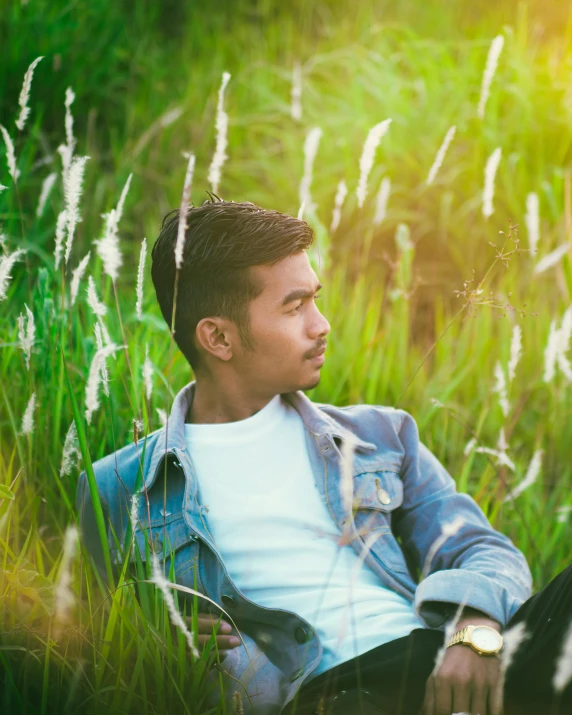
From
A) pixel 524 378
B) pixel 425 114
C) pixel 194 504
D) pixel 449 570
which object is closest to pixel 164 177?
pixel 425 114

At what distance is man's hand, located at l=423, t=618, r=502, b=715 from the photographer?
1.55 m

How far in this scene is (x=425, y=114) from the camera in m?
4.11

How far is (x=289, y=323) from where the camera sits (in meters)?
1.87

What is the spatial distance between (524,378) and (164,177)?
7.00ft

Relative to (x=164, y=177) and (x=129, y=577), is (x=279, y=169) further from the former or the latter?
(x=129, y=577)

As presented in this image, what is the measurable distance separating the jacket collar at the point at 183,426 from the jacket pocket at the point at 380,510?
0.28 ft

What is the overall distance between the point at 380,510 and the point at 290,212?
2.24m

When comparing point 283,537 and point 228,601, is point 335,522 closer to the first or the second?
point 283,537

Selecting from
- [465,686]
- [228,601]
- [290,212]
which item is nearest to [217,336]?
[228,601]

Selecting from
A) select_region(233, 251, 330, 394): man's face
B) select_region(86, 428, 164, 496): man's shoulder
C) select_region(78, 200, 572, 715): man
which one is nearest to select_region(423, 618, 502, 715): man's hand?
select_region(78, 200, 572, 715): man

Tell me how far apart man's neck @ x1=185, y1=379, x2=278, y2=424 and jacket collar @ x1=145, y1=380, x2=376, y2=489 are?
0.06m

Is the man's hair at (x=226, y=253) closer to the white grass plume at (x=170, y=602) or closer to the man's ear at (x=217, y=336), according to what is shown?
the man's ear at (x=217, y=336)

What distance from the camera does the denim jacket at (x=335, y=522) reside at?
1724 millimetres

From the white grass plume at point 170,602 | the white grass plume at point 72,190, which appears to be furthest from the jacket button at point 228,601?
the white grass plume at point 72,190
